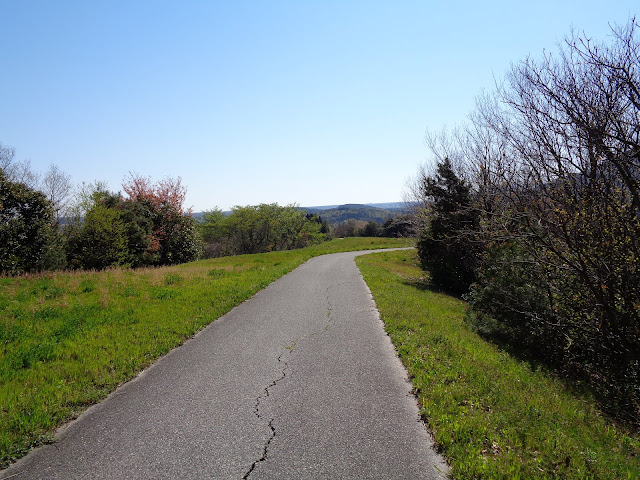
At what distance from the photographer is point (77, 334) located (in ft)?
21.7

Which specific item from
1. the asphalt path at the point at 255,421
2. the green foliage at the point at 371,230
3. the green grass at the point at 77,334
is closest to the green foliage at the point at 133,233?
the green grass at the point at 77,334

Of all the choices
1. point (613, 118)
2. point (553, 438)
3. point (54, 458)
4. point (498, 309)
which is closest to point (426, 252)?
point (498, 309)

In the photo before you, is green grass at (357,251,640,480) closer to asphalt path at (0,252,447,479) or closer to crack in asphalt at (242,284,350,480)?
asphalt path at (0,252,447,479)

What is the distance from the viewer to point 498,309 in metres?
9.01

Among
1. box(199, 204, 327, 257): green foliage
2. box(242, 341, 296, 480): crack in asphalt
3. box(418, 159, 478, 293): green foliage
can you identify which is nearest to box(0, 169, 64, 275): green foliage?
box(242, 341, 296, 480): crack in asphalt

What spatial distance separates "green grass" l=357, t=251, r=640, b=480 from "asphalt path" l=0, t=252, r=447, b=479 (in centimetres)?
27

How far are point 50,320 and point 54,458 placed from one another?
535cm

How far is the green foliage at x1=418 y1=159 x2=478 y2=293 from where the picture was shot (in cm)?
1592

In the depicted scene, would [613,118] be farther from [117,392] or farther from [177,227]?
[177,227]

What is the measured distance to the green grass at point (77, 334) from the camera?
13.3 ft

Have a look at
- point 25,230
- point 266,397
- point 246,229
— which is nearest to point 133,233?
point 25,230

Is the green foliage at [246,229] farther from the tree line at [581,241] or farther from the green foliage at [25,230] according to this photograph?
the tree line at [581,241]

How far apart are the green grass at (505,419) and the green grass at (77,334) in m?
4.39

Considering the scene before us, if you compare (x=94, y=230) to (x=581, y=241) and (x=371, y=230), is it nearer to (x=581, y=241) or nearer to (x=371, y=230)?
(x=581, y=241)
